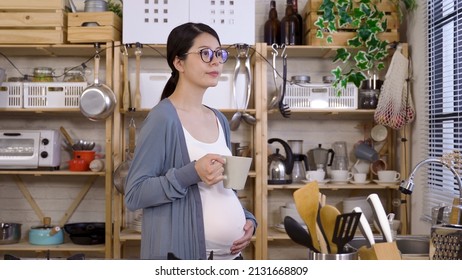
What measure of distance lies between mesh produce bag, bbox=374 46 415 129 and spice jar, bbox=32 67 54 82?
6.76ft

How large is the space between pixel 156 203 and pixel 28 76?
2363 millimetres

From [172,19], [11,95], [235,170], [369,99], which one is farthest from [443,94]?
[11,95]

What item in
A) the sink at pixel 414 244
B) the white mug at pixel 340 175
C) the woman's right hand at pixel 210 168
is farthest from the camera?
the white mug at pixel 340 175

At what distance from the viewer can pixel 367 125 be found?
3.75 meters

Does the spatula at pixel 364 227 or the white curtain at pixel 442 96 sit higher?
the white curtain at pixel 442 96

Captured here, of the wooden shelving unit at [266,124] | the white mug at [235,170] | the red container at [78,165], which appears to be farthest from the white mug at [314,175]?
the white mug at [235,170]

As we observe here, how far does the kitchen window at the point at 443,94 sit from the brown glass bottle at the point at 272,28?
35.7 inches

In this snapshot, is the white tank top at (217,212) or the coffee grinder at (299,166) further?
the coffee grinder at (299,166)

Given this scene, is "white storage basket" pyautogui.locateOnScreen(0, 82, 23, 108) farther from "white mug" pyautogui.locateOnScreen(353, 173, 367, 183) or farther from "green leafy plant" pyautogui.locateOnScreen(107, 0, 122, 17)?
"white mug" pyautogui.locateOnScreen(353, 173, 367, 183)

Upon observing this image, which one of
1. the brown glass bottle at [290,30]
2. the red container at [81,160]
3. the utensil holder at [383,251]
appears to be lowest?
the utensil holder at [383,251]

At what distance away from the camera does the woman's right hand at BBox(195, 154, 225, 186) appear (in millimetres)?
1547

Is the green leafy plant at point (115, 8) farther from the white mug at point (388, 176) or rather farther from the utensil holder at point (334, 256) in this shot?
the utensil holder at point (334, 256)

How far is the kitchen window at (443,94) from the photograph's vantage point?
2910 mm

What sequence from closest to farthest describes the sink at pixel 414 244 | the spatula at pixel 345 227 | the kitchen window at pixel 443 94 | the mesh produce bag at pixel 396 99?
1. the spatula at pixel 345 227
2. the sink at pixel 414 244
3. the kitchen window at pixel 443 94
4. the mesh produce bag at pixel 396 99
